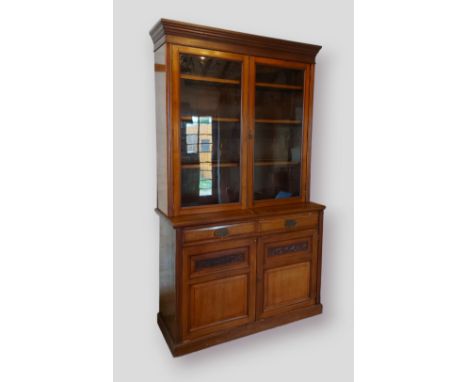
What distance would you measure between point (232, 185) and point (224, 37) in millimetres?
980

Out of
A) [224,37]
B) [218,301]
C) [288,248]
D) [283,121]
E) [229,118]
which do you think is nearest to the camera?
[224,37]

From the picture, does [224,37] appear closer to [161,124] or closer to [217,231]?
[161,124]

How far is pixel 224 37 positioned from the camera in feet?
6.94

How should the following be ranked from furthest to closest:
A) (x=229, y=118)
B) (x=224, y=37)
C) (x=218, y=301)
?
1. (x=229, y=118)
2. (x=218, y=301)
3. (x=224, y=37)

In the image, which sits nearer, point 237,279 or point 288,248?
point 237,279

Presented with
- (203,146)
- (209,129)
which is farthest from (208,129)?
(203,146)

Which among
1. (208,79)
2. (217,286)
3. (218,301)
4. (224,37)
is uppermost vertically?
(224,37)

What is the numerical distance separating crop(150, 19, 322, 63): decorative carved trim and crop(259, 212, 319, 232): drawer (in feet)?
3.89

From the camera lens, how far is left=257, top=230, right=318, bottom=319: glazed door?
7.76 feet

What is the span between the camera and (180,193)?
216 cm

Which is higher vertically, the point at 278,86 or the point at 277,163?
the point at 278,86

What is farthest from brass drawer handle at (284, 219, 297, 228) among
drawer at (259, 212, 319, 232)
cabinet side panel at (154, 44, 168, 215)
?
cabinet side panel at (154, 44, 168, 215)

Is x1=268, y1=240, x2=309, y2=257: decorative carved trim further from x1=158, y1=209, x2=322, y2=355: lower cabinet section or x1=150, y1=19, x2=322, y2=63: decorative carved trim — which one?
x1=150, y1=19, x2=322, y2=63: decorative carved trim

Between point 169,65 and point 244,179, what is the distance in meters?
0.90
